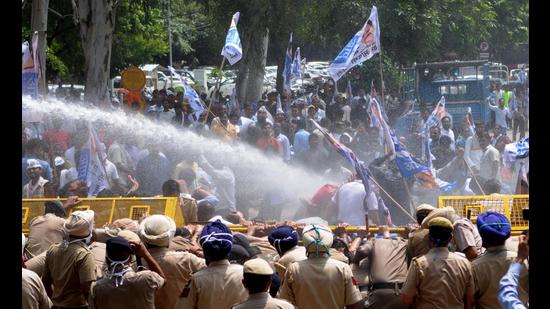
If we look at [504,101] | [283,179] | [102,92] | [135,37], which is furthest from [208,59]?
[283,179]

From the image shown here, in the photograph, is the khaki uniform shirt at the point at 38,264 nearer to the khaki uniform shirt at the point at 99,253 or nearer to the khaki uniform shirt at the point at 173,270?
the khaki uniform shirt at the point at 99,253

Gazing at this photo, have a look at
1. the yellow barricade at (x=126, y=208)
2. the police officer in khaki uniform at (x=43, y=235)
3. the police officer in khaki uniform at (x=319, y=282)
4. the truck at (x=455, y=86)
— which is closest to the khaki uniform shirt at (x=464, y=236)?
the police officer in khaki uniform at (x=319, y=282)

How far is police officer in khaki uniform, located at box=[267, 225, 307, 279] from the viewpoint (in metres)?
7.41

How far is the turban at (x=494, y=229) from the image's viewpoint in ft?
23.1

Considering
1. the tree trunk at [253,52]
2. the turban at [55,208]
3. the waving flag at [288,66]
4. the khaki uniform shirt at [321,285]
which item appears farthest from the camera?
the tree trunk at [253,52]

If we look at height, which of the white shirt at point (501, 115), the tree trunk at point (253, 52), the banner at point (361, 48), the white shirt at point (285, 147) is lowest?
the white shirt at point (285, 147)

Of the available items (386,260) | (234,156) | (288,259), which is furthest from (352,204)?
(288,259)

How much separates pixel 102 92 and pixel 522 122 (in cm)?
1108

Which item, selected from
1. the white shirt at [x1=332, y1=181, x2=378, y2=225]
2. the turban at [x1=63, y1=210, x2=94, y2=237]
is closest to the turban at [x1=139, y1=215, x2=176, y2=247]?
the turban at [x1=63, y1=210, x2=94, y2=237]

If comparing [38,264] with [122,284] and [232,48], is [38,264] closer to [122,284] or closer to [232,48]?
[122,284]

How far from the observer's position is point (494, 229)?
277 inches

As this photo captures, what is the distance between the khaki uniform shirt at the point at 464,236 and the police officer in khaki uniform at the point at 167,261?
6.18ft

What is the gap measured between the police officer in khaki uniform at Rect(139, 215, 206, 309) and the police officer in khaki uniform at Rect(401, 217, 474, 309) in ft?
4.94
